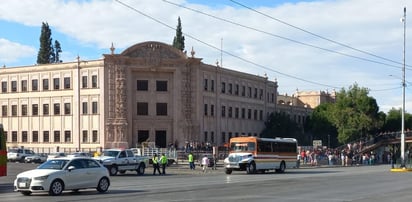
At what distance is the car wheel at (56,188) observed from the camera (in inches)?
948

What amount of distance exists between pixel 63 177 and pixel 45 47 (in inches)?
3052

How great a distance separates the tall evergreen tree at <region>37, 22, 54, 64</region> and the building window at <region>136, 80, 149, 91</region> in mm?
23933

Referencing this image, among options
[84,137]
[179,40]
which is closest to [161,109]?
[84,137]

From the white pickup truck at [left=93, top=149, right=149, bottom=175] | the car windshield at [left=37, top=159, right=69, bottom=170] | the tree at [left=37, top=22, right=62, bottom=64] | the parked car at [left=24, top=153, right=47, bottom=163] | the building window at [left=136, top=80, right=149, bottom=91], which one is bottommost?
the parked car at [left=24, top=153, right=47, bottom=163]

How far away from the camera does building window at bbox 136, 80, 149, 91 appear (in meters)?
80.6

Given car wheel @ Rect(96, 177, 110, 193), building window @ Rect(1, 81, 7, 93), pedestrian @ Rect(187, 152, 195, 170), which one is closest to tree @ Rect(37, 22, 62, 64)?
building window @ Rect(1, 81, 7, 93)

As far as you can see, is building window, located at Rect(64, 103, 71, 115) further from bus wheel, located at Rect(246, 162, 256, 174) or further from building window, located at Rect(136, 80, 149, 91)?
bus wheel, located at Rect(246, 162, 256, 174)

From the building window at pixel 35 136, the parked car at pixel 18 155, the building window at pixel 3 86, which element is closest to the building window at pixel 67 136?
the building window at pixel 35 136

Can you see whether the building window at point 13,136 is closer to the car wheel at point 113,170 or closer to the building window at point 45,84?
the building window at point 45,84

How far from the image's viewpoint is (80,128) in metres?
81.1

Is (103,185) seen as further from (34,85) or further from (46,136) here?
(34,85)

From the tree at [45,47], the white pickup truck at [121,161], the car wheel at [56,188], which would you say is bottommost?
the white pickup truck at [121,161]

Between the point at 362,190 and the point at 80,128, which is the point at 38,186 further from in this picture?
the point at 80,128

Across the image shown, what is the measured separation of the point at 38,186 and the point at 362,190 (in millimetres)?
12777
